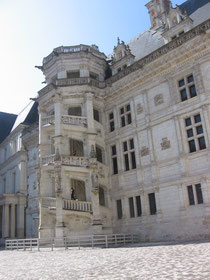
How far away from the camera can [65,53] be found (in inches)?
957

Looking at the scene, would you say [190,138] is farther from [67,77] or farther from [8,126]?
[8,126]

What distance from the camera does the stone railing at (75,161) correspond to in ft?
69.7

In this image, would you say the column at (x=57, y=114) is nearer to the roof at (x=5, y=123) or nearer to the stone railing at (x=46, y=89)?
the stone railing at (x=46, y=89)

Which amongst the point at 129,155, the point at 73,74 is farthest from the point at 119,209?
the point at 73,74

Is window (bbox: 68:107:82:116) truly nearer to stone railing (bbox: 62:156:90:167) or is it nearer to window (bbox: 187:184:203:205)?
stone railing (bbox: 62:156:90:167)

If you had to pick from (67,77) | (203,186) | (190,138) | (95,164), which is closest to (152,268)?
(203,186)

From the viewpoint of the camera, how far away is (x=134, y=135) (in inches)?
841

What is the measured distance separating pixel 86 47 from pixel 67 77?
9.58ft

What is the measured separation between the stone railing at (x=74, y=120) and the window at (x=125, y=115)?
2.82 metres

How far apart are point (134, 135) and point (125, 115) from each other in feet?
6.48

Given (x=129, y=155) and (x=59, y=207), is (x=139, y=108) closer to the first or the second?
(x=129, y=155)

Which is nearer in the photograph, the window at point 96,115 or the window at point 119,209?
the window at point 119,209

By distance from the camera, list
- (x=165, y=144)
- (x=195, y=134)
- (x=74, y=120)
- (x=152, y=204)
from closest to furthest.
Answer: (x=195, y=134), (x=165, y=144), (x=152, y=204), (x=74, y=120)

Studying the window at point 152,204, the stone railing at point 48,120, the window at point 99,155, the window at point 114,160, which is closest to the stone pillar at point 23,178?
the stone railing at point 48,120
